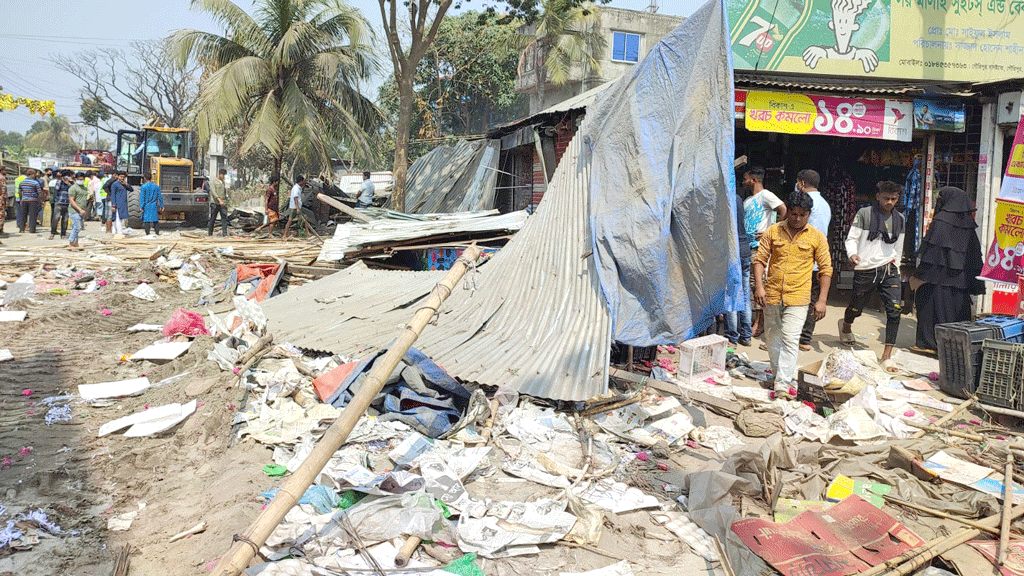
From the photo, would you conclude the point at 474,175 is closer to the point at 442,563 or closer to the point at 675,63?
the point at 675,63

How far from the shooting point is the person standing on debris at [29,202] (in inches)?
673

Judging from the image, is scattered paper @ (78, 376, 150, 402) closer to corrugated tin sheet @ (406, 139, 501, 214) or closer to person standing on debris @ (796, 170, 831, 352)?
person standing on debris @ (796, 170, 831, 352)

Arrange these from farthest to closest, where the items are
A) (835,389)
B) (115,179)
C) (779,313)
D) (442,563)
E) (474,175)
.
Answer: (115,179) → (474,175) → (779,313) → (835,389) → (442,563)

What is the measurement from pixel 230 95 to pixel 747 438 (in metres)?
15.0

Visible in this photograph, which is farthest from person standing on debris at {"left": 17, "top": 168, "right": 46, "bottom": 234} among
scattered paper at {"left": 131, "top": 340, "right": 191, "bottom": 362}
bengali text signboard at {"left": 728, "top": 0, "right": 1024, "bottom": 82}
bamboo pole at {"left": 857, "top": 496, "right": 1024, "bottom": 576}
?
bamboo pole at {"left": 857, "top": 496, "right": 1024, "bottom": 576}

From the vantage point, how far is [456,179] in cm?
1524

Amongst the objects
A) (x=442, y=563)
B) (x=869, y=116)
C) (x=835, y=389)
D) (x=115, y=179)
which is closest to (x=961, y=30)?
(x=869, y=116)

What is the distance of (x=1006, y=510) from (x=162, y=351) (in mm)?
6635

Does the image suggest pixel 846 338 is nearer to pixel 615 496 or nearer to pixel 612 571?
pixel 615 496

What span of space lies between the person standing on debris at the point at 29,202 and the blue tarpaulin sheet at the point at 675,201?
56.2ft

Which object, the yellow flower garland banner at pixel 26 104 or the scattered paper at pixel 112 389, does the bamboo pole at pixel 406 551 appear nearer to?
the scattered paper at pixel 112 389

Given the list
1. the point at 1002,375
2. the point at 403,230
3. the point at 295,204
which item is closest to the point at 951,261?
the point at 1002,375

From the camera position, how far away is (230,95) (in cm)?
1602

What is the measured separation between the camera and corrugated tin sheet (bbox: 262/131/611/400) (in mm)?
4777
